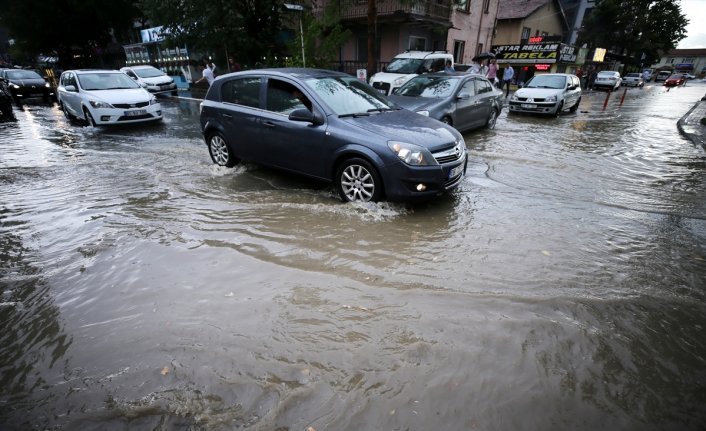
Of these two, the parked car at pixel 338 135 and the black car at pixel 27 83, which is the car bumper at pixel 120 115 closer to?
the parked car at pixel 338 135

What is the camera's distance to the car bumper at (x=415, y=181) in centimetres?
431

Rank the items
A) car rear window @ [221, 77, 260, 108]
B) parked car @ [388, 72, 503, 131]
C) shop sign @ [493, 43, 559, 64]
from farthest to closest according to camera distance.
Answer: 1. shop sign @ [493, 43, 559, 64]
2. parked car @ [388, 72, 503, 131]
3. car rear window @ [221, 77, 260, 108]

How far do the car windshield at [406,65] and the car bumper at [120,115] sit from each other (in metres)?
8.60

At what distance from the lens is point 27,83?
17125 mm

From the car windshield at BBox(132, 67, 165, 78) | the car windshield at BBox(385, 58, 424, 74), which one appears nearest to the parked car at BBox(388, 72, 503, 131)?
the car windshield at BBox(385, 58, 424, 74)

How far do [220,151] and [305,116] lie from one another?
2.51m

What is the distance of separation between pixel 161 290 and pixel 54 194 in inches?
151

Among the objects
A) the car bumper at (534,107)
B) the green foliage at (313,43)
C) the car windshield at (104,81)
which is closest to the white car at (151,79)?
the green foliage at (313,43)

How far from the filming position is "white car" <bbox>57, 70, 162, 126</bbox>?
9.87 m

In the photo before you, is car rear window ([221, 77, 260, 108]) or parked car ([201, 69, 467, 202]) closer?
parked car ([201, 69, 467, 202])

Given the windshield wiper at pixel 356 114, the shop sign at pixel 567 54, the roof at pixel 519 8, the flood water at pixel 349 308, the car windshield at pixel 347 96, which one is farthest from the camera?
the roof at pixel 519 8

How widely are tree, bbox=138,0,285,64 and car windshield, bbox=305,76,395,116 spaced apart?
13.1 metres

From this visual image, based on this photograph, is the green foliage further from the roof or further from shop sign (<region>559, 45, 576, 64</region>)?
the roof

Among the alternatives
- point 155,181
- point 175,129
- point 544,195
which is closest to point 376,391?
point 544,195
